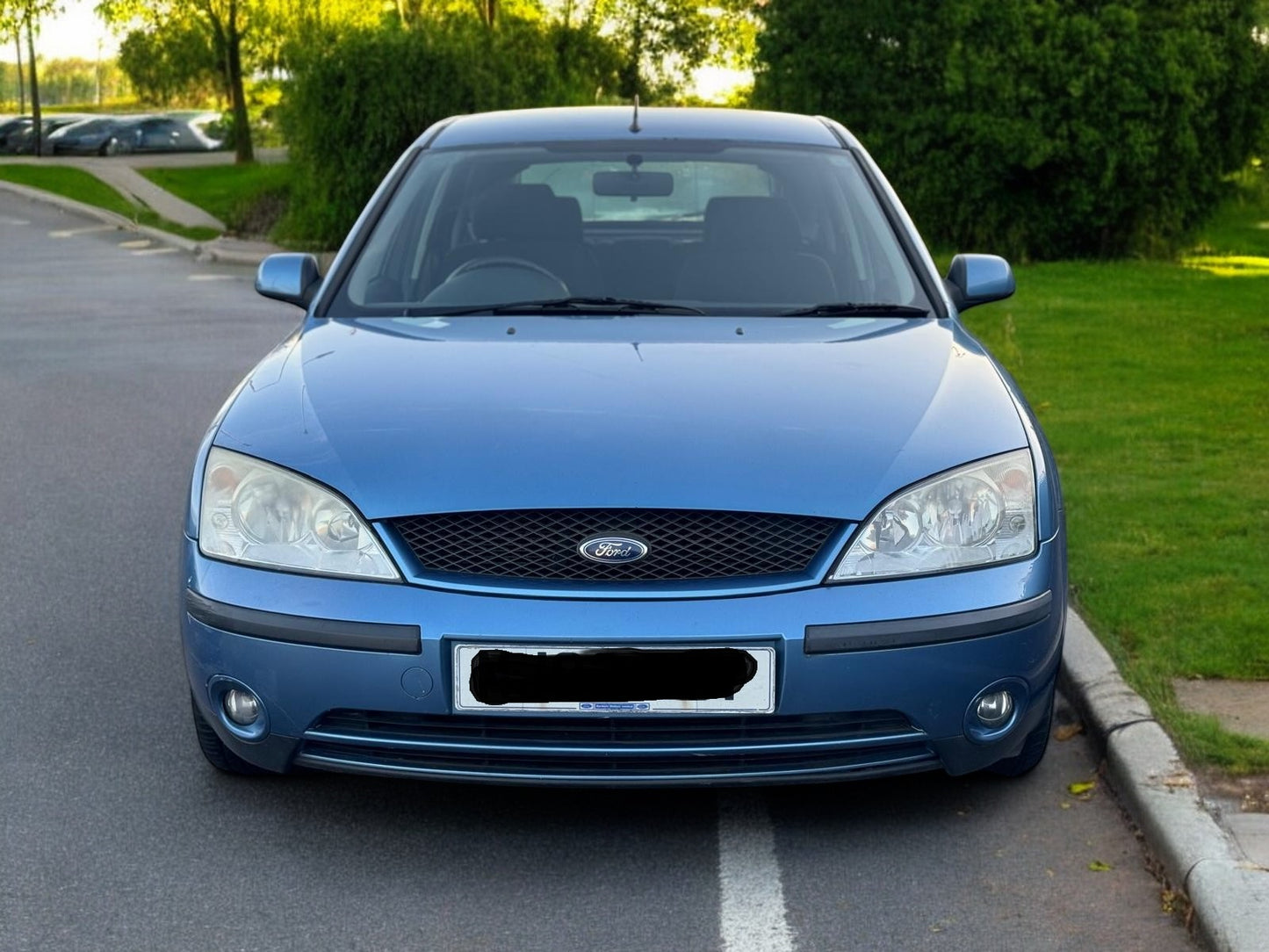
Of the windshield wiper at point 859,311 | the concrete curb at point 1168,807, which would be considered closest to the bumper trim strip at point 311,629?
the concrete curb at point 1168,807

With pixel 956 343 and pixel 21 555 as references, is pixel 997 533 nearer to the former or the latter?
pixel 956 343

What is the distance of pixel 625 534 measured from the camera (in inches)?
149

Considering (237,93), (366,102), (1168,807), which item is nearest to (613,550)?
(1168,807)

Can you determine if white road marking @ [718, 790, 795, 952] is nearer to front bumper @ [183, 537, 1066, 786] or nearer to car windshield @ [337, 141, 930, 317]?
front bumper @ [183, 537, 1066, 786]

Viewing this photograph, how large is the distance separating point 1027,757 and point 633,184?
216 cm

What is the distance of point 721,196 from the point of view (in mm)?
5562

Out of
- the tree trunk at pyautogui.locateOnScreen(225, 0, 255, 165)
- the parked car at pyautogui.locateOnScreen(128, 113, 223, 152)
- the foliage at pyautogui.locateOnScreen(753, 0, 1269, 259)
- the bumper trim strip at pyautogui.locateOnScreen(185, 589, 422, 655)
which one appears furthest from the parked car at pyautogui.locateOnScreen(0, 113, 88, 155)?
the bumper trim strip at pyautogui.locateOnScreen(185, 589, 422, 655)

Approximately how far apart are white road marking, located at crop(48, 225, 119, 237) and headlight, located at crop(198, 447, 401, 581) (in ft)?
80.6

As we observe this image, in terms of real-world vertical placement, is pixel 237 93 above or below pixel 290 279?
below

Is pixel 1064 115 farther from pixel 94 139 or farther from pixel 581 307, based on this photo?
pixel 94 139

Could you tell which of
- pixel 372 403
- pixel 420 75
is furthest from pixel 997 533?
pixel 420 75

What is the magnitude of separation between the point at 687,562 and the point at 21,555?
399cm

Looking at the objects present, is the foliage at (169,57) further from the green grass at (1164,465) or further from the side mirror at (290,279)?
the side mirror at (290,279)

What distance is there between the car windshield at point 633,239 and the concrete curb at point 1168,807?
3.56 ft
